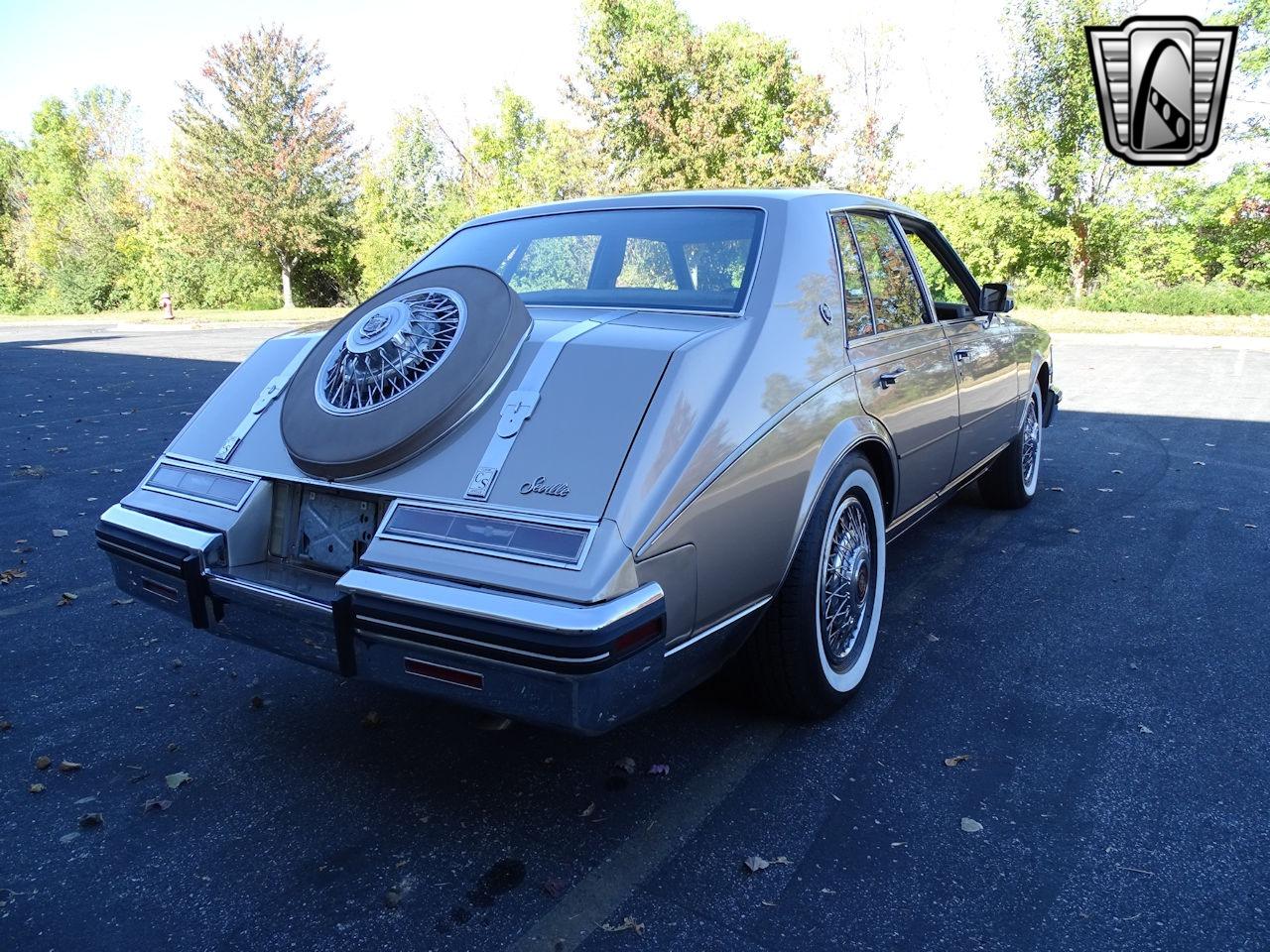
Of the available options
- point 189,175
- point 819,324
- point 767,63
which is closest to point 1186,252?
point 767,63

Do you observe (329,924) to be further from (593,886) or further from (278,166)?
(278,166)

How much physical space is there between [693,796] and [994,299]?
3.18 m

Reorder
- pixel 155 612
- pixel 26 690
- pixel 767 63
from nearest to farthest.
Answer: pixel 26 690 → pixel 155 612 → pixel 767 63

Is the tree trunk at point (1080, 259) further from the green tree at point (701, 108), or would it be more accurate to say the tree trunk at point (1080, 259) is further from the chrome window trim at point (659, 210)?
the chrome window trim at point (659, 210)

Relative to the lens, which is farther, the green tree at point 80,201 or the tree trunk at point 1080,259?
the green tree at point 80,201

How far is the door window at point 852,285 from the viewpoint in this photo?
3.01m

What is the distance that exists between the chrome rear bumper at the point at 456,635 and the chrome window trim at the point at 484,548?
9 centimetres

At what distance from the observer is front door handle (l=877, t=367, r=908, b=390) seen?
3084 millimetres

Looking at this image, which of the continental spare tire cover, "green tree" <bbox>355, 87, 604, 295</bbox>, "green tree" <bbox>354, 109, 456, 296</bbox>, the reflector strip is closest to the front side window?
the continental spare tire cover

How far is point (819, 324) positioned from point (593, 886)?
5.80 feet

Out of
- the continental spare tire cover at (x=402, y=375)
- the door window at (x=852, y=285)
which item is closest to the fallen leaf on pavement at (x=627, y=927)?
the continental spare tire cover at (x=402, y=375)

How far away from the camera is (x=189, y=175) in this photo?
3219 cm

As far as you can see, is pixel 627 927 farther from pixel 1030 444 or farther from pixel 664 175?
pixel 664 175

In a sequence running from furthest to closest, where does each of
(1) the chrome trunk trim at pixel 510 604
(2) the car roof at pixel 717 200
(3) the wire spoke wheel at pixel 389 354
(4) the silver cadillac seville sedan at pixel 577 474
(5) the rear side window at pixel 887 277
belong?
1. (5) the rear side window at pixel 887 277
2. (2) the car roof at pixel 717 200
3. (3) the wire spoke wheel at pixel 389 354
4. (4) the silver cadillac seville sedan at pixel 577 474
5. (1) the chrome trunk trim at pixel 510 604
